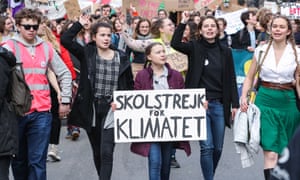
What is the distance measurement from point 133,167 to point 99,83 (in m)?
2.23

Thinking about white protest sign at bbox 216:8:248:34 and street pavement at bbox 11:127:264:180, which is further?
white protest sign at bbox 216:8:248:34

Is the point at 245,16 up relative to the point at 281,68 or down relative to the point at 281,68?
down

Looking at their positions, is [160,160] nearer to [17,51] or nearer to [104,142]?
[104,142]

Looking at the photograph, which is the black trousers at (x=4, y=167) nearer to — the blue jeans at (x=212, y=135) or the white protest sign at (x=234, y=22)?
the blue jeans at (x=212, y=135)

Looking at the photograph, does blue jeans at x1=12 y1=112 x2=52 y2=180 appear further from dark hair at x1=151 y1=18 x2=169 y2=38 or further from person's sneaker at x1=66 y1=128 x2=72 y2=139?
person's sneaker at x1=66 y1=128 x2=72 y2=139

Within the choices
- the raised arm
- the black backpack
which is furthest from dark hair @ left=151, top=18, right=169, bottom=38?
the black backpack

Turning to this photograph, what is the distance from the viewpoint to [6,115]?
5.27 metres

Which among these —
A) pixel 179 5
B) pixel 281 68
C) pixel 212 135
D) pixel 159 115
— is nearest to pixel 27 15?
pixel 159 115

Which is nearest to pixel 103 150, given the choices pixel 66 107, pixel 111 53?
pixel 66 107

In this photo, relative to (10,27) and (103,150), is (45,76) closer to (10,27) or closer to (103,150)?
(103,150)

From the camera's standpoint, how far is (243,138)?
19.9 ft

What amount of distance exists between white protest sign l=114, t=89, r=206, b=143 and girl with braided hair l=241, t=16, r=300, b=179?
62cm

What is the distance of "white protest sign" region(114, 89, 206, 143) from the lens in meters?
6.22

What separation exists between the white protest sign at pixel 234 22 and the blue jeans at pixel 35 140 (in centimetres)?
778
